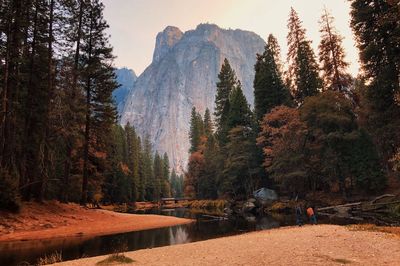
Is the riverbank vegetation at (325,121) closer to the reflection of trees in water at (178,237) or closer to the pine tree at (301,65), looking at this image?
the pine tree at (301,65)

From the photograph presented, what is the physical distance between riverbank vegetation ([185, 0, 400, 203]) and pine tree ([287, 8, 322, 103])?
135 mm

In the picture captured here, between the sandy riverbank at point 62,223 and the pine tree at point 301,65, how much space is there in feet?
90.2

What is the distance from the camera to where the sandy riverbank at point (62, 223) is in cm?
1700

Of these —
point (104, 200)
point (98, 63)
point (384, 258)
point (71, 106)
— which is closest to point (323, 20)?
point (98, 63)

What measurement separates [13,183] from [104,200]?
4581 centimetres

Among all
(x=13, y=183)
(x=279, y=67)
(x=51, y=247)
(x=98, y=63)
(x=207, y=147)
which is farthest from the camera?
(x=207, y=147)

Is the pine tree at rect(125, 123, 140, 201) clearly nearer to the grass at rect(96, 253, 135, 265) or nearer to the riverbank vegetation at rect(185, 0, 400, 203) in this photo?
the riverbank vegetation at rect(185, 0, 400, 203)

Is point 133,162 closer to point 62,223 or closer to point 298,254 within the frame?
point 62,223

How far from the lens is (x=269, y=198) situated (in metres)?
40.8

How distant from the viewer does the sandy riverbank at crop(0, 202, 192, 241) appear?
55.8 feet

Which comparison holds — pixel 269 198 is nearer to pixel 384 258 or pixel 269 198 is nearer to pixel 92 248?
pixel 92 248

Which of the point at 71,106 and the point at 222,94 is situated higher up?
the point at 222,94

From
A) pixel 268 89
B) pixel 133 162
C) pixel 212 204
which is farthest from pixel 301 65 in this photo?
pixel 133 162

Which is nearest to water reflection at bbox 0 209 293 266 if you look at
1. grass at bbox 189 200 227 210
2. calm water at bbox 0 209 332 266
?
calm water at bbox 0 209 332 266
